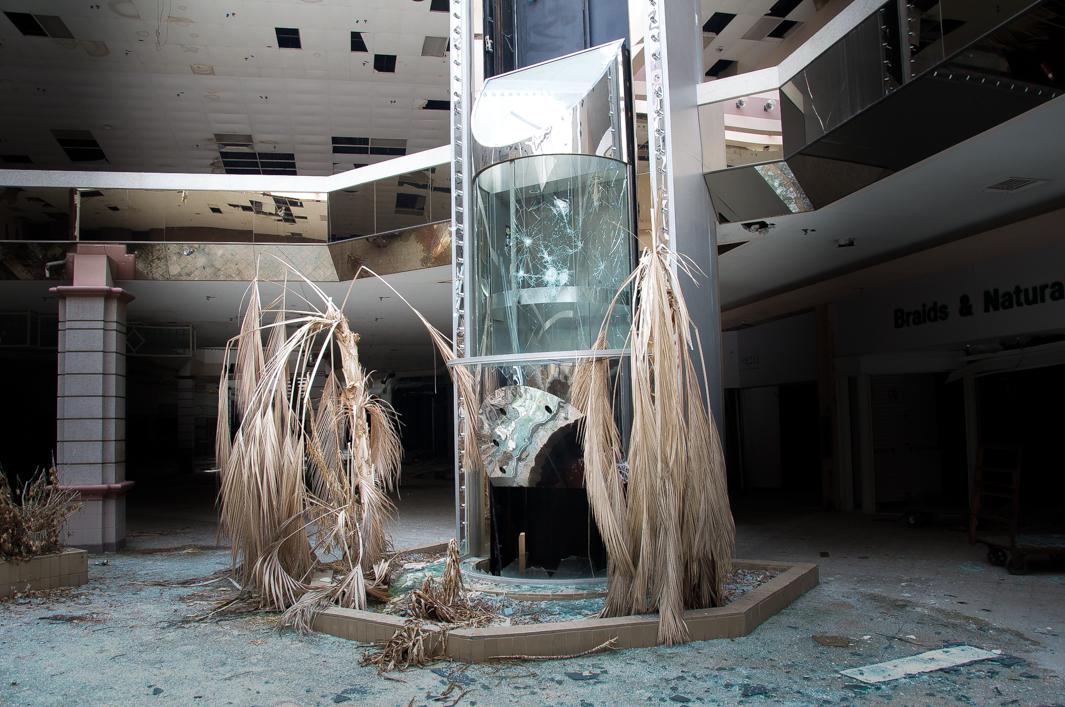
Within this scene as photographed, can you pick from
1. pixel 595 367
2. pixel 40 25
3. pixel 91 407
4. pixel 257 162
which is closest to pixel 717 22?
pixel 257 162

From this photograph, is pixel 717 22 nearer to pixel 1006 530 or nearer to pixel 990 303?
pixel 990 303

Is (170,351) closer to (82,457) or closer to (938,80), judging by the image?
(82,457)

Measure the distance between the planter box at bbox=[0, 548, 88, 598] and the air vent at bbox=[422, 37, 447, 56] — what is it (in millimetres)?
11625

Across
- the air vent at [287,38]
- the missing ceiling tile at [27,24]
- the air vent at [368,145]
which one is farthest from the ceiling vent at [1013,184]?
the missing ceiling tile at [27,24]

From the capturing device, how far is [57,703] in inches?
172

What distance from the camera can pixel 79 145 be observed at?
63.6ft

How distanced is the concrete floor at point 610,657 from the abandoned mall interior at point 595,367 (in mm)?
36

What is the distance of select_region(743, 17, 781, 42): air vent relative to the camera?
15711 millimetres

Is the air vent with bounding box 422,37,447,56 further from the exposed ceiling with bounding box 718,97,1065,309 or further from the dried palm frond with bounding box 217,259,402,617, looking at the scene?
the dried palm frond with bounding box 217,259,402,617

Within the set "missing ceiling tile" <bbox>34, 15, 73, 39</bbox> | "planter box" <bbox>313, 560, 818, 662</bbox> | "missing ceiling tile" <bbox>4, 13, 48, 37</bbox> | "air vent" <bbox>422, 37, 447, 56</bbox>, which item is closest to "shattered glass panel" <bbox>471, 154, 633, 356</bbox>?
"planter box" <bbox>313, 560, 818, 662</bbox>

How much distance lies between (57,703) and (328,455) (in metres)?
2.91

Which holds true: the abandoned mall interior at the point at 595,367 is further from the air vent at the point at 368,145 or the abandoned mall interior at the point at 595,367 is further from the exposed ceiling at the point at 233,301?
the air vent at the point at 368,145

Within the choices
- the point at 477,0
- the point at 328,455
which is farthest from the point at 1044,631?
the point at 477,0

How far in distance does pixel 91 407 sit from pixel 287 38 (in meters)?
8.69
